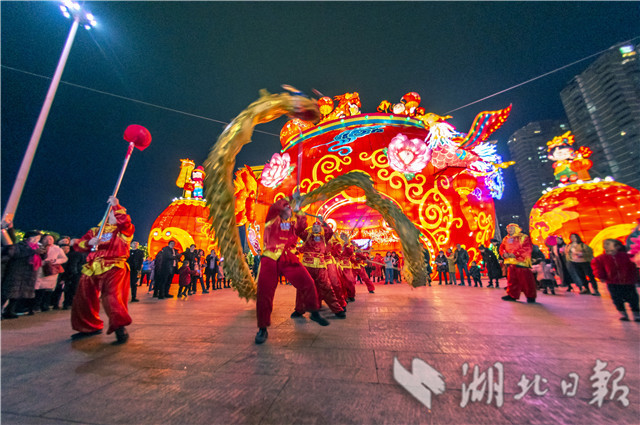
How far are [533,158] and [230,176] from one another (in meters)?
91.5

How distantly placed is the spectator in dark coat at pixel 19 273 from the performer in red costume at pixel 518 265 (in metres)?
9.30

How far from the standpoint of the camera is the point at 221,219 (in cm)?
305

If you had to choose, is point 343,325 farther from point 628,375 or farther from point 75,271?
point 75,271

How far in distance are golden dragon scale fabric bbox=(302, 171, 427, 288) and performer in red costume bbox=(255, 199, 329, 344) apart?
0.98m

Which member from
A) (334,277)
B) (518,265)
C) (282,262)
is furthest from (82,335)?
(518,265)

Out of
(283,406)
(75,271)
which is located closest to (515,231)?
(283,406)

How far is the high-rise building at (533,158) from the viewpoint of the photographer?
221ft

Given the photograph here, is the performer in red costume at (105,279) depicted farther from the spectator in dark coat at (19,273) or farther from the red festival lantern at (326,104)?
the red festival lantern at (326,104)

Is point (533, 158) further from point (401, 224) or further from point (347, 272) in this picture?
point (401, 224)

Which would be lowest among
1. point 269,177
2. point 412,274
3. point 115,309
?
point 115,309

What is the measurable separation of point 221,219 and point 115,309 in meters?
1.47

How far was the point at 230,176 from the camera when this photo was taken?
3139 mm

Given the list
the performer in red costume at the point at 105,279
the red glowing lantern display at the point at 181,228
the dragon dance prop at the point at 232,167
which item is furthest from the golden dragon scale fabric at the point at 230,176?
the red glowing lantern display at the point at 181,228

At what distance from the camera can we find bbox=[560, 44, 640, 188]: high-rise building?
132 ft
